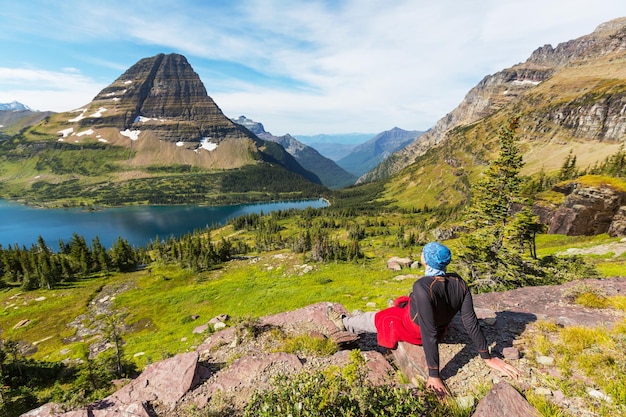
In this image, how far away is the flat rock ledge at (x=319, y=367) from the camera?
711cm

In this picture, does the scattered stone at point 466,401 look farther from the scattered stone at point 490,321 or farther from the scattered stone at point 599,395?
the scattered stone at point 490,321

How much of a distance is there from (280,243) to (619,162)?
5466 inches

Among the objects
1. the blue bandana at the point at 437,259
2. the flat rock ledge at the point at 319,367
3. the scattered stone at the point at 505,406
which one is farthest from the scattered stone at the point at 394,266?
the scattered stone at the point at 505,406

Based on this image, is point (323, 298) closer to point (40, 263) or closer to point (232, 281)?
point (232, 281)

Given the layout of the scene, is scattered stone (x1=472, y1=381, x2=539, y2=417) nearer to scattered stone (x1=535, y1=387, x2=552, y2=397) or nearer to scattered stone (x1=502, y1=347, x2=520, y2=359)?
scattered stone (x1=535, y1=387, x2=552, y2=397)

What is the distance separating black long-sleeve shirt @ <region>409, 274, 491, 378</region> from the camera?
6512 millimetres

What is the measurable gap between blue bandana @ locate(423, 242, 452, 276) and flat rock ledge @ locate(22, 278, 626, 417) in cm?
241

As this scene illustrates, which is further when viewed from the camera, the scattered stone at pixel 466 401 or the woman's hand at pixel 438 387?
the woman's hand at pixel 438 387

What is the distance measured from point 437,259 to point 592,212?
6098 centimetres

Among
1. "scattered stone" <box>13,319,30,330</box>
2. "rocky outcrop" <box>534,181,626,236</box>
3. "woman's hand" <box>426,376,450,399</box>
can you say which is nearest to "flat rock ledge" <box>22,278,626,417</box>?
"woman's hand" <box>426,376,450,399</box>

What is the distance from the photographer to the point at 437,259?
698cm

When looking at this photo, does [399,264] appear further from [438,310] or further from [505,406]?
[505,406]

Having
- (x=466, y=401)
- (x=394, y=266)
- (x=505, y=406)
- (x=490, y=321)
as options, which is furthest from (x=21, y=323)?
(x=505, y=406)

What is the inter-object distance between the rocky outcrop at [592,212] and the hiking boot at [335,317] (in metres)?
56.2
